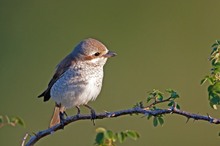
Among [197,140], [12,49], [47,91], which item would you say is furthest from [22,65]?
[47,91]

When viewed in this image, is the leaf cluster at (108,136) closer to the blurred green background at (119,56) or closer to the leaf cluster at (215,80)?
the leaf cluster at (215,80)

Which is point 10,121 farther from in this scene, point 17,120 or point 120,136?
point 120,136

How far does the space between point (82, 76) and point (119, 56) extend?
3.61 metres

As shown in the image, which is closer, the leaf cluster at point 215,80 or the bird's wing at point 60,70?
the leaf cluster at point 215,80

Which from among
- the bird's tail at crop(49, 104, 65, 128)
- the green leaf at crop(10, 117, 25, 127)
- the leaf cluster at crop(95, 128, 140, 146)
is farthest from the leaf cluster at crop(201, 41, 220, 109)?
the bird's tail at crop(49, 104, 65, 128)

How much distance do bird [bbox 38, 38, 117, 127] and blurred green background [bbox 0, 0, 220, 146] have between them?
76.7 inches

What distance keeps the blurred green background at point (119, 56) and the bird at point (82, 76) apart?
76.7 inches

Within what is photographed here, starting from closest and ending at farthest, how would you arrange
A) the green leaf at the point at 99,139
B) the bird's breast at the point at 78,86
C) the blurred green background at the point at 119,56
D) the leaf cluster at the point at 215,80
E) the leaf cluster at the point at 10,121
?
the green leaf at the point at 99,139, the leaf cluster at the point at 10,121, the leaf cluster at the point at 215,80, the bird's breast at the point at 78,86, the blurred green background at the point at 119,56

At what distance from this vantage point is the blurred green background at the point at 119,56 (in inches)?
278

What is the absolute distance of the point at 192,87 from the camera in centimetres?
772

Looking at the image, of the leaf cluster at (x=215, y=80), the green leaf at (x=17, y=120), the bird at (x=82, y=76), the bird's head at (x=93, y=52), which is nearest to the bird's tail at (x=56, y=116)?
the bird at (x=82, y=76)

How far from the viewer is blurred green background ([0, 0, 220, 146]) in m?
7.07

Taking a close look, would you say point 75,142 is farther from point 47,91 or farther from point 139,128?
point 47,91

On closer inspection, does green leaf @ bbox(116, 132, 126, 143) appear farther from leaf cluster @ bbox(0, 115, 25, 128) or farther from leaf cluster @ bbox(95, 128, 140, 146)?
leaf cluster @ bbox(0, 115, 25, 128)
